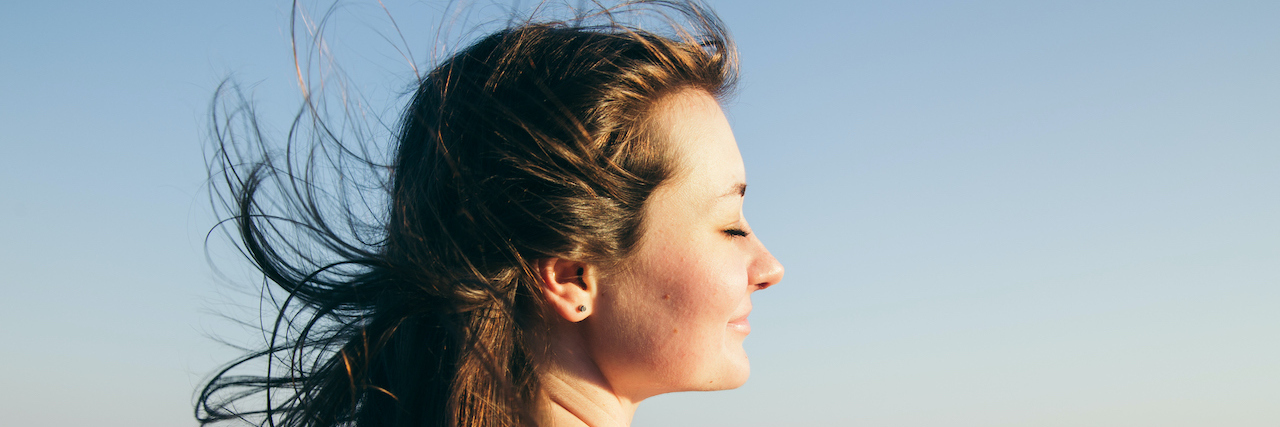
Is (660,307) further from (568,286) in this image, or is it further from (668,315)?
(568,286)

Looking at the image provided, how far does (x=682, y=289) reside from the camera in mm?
2516

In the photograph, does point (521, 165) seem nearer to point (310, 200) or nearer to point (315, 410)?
point (310, 200)

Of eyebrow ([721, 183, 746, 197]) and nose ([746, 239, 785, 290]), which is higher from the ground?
eyebrow ([721, 183, 746, 197])

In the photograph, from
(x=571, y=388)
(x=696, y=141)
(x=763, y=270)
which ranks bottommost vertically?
(x=571, y=388)

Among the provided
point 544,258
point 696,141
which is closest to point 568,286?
point 544,258

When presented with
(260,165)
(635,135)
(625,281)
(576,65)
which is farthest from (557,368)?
(260,165)

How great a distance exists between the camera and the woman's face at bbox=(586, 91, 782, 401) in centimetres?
252

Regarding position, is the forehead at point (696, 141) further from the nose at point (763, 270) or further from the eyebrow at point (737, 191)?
the nose at point (763, 270)

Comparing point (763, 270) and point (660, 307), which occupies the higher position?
point (763, 270)

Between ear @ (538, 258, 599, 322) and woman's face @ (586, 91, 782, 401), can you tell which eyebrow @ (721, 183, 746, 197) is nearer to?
woman's face @ (586, 91, 782, 401)

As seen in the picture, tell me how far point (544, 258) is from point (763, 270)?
2.35 feet

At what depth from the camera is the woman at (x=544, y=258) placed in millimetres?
2473

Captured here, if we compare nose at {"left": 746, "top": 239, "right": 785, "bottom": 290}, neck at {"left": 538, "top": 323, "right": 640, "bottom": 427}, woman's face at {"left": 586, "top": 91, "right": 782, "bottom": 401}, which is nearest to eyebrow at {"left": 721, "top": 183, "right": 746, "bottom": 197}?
woman's face at {"left": 586, "top": 91, "right": 782, "bottom": 401}

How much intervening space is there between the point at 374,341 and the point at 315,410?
0.90ft
